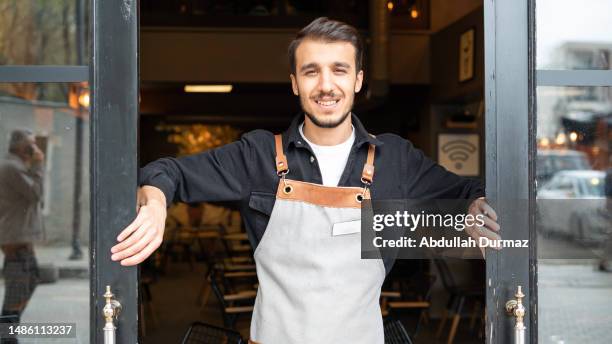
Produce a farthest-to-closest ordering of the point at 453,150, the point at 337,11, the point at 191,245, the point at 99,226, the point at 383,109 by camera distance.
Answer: the point at 191,245 < the point at 383,109 < the point at 337,11 < the point at 453,150 < the point at 99,226

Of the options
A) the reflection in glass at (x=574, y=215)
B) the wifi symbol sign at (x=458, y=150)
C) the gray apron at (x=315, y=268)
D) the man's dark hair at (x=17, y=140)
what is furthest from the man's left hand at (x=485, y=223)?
the wifi symbol sign at (x=458, y=150)

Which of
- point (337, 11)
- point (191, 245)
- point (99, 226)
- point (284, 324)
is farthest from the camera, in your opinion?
point (191, 245)

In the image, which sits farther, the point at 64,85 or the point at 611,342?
the point at 611,342

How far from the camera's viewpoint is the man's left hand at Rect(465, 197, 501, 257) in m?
2.09

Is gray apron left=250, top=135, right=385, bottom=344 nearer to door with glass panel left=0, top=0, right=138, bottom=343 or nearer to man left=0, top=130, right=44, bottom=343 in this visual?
door with glass panel left=0, top=0, right=138, bottom=343

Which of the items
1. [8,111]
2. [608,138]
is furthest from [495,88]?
[8,111]

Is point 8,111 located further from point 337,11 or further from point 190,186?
point 337,11

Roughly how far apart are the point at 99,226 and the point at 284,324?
612 mm

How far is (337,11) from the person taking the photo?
964cm

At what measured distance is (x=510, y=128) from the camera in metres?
2.07

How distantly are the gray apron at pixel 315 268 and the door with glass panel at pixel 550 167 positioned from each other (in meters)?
0.38

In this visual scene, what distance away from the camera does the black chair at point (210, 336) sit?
301 centimetres

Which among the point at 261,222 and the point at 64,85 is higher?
the point at 64,85

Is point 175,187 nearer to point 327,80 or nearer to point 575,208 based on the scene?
point 327,80
